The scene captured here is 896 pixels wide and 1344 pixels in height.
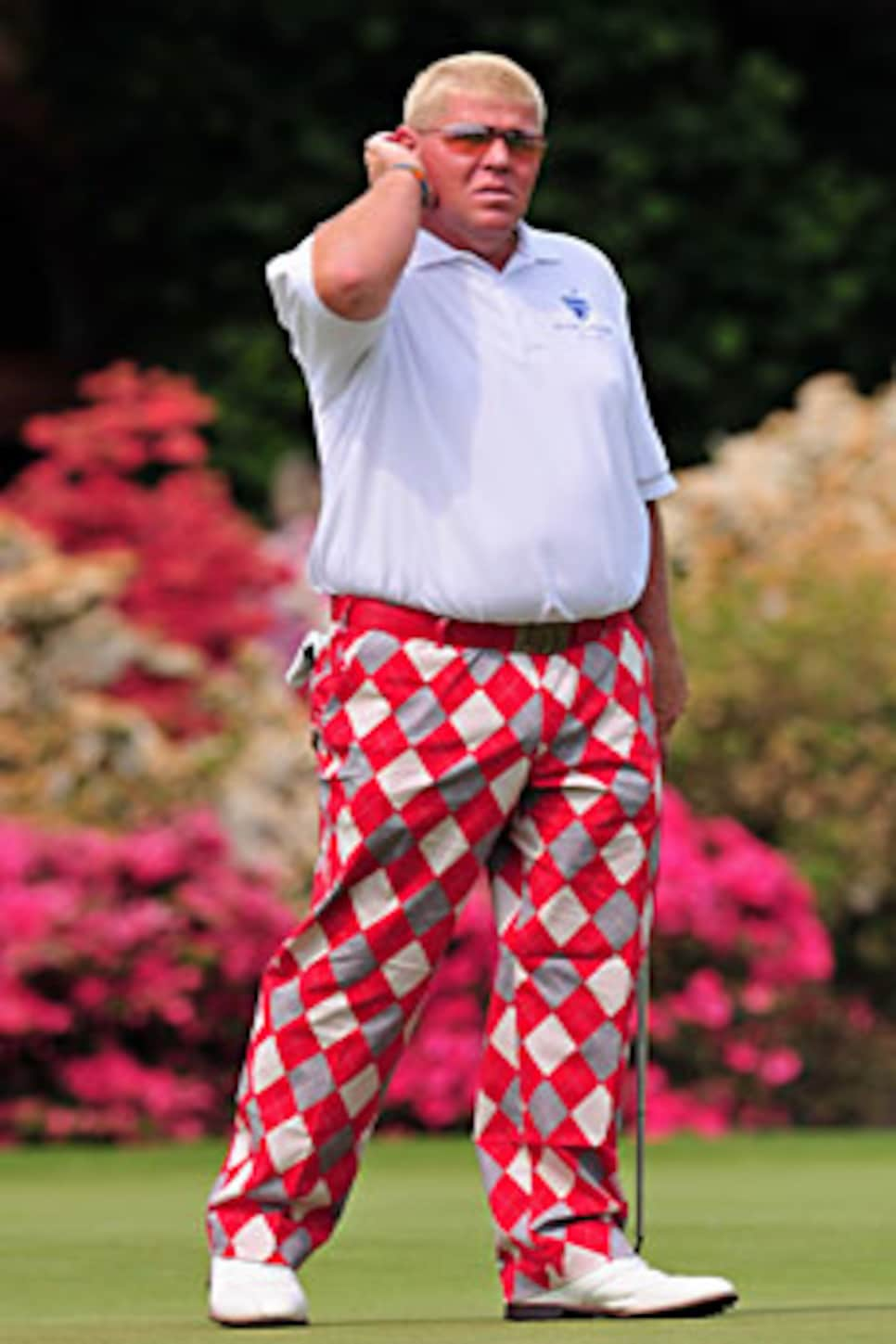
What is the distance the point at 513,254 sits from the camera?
590 centimetres

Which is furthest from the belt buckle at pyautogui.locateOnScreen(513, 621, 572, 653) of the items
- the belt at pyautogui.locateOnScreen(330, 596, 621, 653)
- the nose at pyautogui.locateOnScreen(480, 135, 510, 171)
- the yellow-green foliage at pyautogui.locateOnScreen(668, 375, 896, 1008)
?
the yellow-green foliage at pyautogui.locateOnScreen(668, 375, 896, 1008)

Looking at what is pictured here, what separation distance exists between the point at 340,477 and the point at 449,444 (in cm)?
18

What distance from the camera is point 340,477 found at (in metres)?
5.76

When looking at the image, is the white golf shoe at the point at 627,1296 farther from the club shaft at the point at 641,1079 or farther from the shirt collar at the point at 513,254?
the shirt collar at the point at 513,254

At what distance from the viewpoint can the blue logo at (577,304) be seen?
230 inches

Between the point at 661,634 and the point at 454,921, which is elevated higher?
the point at 661,634

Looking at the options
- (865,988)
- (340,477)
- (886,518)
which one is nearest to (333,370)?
(340,477)

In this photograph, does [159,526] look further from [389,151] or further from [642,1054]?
[389,151]

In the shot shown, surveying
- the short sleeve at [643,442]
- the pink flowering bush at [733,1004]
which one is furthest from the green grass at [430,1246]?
the short sleeve at [643,442]

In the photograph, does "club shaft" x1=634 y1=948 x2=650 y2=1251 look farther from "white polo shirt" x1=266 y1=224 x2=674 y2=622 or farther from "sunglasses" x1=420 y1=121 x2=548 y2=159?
"sunglasses" x1=420 y1=121 x2=548 y2=159

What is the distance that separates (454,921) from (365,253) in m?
1.00

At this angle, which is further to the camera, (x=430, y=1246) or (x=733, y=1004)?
(x=733, y=1004)

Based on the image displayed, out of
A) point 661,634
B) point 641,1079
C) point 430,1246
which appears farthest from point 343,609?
point 430,1246

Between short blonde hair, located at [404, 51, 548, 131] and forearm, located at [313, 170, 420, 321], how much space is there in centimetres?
25
